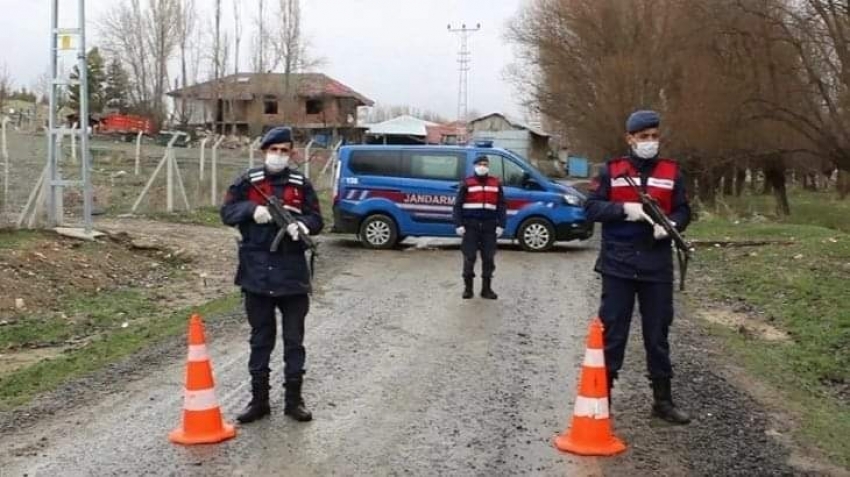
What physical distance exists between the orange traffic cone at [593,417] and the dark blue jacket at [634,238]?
0.54 m

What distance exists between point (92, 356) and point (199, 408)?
9.45 feet

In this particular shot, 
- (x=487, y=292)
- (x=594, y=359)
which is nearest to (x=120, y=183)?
(x=487, y=292)

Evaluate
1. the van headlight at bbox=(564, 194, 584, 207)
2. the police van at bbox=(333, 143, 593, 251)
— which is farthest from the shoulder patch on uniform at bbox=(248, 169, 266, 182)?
the van headlight at bbox=(564, 194, 584, 207)

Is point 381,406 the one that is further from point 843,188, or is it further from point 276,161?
point 843,188

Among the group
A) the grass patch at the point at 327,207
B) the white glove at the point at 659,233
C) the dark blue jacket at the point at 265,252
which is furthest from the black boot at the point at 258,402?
the grass patch at the point at 327,207

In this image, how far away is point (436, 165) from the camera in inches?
675

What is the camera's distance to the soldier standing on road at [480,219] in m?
11.4

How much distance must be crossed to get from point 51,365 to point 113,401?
1.56 m

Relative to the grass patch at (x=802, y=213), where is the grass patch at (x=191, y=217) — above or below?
above

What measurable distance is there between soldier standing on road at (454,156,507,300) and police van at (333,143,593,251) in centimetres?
521

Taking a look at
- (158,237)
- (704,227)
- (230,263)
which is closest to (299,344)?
(230,263)

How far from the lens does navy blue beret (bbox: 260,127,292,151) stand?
5996 millimetres

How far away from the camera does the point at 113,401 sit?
6.48 meters

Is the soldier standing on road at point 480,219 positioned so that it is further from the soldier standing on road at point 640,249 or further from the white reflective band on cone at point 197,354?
the white reflective band on cone at point 197,354
